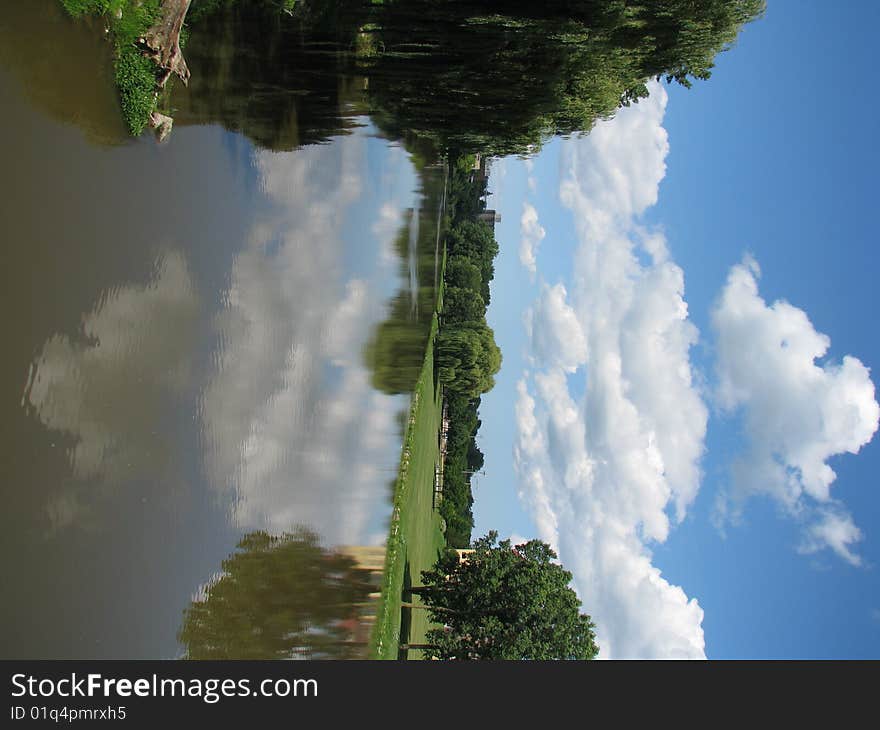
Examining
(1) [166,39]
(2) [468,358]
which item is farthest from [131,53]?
(2) [468,358]

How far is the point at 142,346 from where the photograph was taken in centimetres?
1390

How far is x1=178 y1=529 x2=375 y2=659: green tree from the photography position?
15.9 metres

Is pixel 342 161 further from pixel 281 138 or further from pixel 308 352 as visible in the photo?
pixel 308 352

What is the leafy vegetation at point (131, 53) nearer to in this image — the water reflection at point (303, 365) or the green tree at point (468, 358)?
the water reflection at point (303, 365)

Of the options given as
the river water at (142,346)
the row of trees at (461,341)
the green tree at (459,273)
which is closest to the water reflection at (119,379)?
the river water at (142,346)

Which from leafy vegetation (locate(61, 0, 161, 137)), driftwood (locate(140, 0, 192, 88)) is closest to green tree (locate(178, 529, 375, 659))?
leafy vegetation (locate(61, 0, 161, 137))

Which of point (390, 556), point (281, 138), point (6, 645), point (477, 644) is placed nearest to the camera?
point (6, 645)

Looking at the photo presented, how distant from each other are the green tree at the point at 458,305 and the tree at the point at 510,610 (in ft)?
115

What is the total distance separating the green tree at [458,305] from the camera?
197ft

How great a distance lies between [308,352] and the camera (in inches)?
911

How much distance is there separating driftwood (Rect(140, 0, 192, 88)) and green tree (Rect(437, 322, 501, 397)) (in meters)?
38.9

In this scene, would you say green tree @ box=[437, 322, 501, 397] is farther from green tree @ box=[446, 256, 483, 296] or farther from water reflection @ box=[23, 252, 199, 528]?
water reflection @ box=[23, 252, 199, 528]
